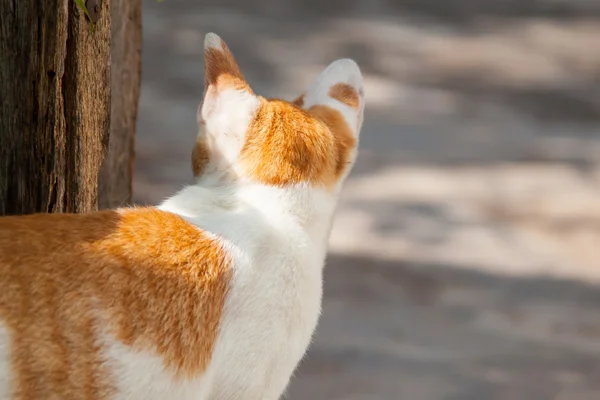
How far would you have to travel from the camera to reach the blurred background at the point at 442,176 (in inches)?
88.0

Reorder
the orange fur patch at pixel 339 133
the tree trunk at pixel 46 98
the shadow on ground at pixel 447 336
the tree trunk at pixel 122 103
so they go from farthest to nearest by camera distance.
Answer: the shadow on ground at pixel 447 336 < the tree trunk at pixel 122 103 < the orange fur patch at pixel 339 133 < the tree trunk at pixel 46 98

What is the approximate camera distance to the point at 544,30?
311 centimetres

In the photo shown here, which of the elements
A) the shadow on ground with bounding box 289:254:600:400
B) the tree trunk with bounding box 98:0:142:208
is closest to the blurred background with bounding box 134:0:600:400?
the shadow on ground with bounding box 289:254:600:400

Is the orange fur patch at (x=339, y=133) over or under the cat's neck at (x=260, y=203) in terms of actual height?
over

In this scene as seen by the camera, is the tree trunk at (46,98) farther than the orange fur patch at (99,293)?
Yes

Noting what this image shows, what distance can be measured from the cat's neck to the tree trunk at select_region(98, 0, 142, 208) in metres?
0.55

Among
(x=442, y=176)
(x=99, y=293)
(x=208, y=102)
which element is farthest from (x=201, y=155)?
(x=442, y=176)

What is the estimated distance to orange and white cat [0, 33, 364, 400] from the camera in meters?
0.95

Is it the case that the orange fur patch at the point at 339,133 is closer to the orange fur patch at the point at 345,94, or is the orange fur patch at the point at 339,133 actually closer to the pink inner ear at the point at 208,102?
the orange fur patch at the point at 345,94

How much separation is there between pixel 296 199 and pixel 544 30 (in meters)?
2.15

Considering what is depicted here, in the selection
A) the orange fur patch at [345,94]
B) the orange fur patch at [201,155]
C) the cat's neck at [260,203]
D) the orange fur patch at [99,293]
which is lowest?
the orange fur patch at [99,293]

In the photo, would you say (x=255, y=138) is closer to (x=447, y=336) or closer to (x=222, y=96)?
(x=222, y=96)

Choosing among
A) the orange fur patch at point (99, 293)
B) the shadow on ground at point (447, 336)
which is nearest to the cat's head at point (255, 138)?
the orange fur patch at point (99, 293)

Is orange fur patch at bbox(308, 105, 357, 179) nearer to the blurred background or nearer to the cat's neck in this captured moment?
the cat's neck
